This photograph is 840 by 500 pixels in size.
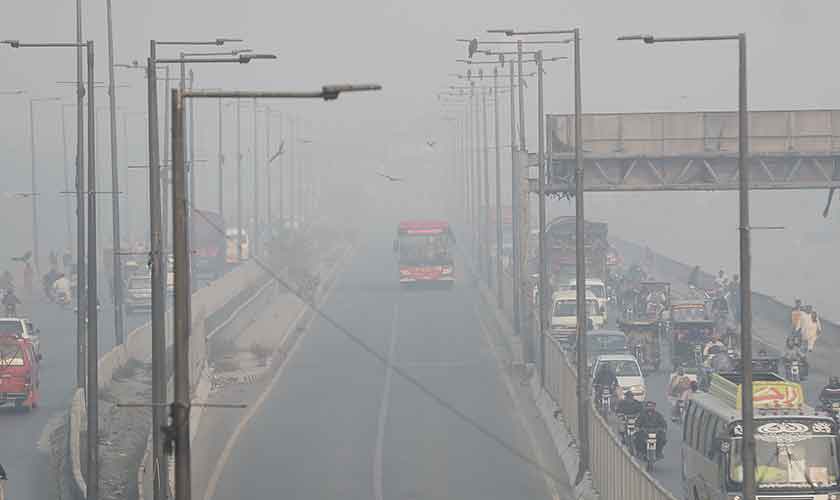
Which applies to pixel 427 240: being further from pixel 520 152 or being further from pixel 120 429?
pixel 120 429

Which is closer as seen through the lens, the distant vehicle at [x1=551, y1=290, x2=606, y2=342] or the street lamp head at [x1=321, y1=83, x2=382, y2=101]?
the street lamp head at [x1=321, y1=83, x2=382, y2=101]

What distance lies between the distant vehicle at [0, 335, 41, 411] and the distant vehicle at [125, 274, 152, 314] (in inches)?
1289

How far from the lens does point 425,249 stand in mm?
88875

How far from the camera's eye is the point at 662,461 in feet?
124

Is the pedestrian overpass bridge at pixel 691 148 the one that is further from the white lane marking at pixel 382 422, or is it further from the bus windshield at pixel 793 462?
the bus windshield at pixel 793 462

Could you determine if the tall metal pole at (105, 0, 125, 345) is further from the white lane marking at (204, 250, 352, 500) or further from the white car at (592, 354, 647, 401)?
the white car at (592, 354, 647, 401)

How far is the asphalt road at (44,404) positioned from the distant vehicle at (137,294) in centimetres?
68

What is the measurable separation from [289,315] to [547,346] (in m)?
32.0

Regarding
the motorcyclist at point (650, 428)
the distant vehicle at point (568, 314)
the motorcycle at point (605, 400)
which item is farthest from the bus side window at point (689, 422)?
the distant vehicle at point (568, 314)

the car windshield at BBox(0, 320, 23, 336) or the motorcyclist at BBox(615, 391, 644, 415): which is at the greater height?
the car windshield at BBox(0, 320, 23, 336)

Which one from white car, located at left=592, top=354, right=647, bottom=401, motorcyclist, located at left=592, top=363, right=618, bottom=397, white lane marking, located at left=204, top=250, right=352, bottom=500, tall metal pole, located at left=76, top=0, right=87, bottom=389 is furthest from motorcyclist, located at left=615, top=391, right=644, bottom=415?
tall metal pole, located at left=76, top=0, right=87, bottom=389

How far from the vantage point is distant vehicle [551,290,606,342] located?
62531 mm

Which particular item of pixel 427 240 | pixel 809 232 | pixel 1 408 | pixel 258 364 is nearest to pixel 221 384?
pixel 258 364

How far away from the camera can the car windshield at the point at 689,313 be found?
59.5 metres
